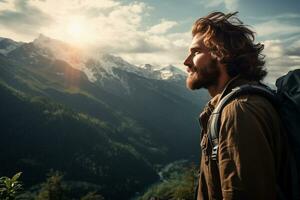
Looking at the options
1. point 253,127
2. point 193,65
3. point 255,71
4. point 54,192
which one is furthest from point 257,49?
point 54,192

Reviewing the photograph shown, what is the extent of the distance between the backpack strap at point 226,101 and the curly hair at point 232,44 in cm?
79

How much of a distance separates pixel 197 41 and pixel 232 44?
49 cm

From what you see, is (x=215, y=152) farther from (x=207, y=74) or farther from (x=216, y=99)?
(x=207, y=74)

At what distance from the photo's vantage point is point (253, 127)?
10.6 ft

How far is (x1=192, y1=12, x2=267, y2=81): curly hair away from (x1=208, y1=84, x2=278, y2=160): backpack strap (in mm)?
789

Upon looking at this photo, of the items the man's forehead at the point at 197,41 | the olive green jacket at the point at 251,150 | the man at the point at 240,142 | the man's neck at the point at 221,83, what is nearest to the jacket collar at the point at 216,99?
the man at the point at 240,142

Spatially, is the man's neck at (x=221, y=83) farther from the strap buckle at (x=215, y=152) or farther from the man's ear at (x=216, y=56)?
the strap buckle at (x=215, y=152)

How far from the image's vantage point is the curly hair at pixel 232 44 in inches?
174

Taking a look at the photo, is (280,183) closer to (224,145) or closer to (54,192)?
(224,145)

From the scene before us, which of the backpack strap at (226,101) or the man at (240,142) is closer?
the man at (240,142)

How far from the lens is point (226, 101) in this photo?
139 inches

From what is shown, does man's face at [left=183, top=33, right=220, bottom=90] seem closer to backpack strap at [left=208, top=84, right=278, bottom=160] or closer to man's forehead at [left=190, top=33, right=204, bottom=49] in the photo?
man's forehead at [left=190, top=33, right=204, bottom=49]

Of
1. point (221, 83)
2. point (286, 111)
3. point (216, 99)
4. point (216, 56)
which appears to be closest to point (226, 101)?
point (286, 111)

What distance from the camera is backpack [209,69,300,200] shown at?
3.38 metres
